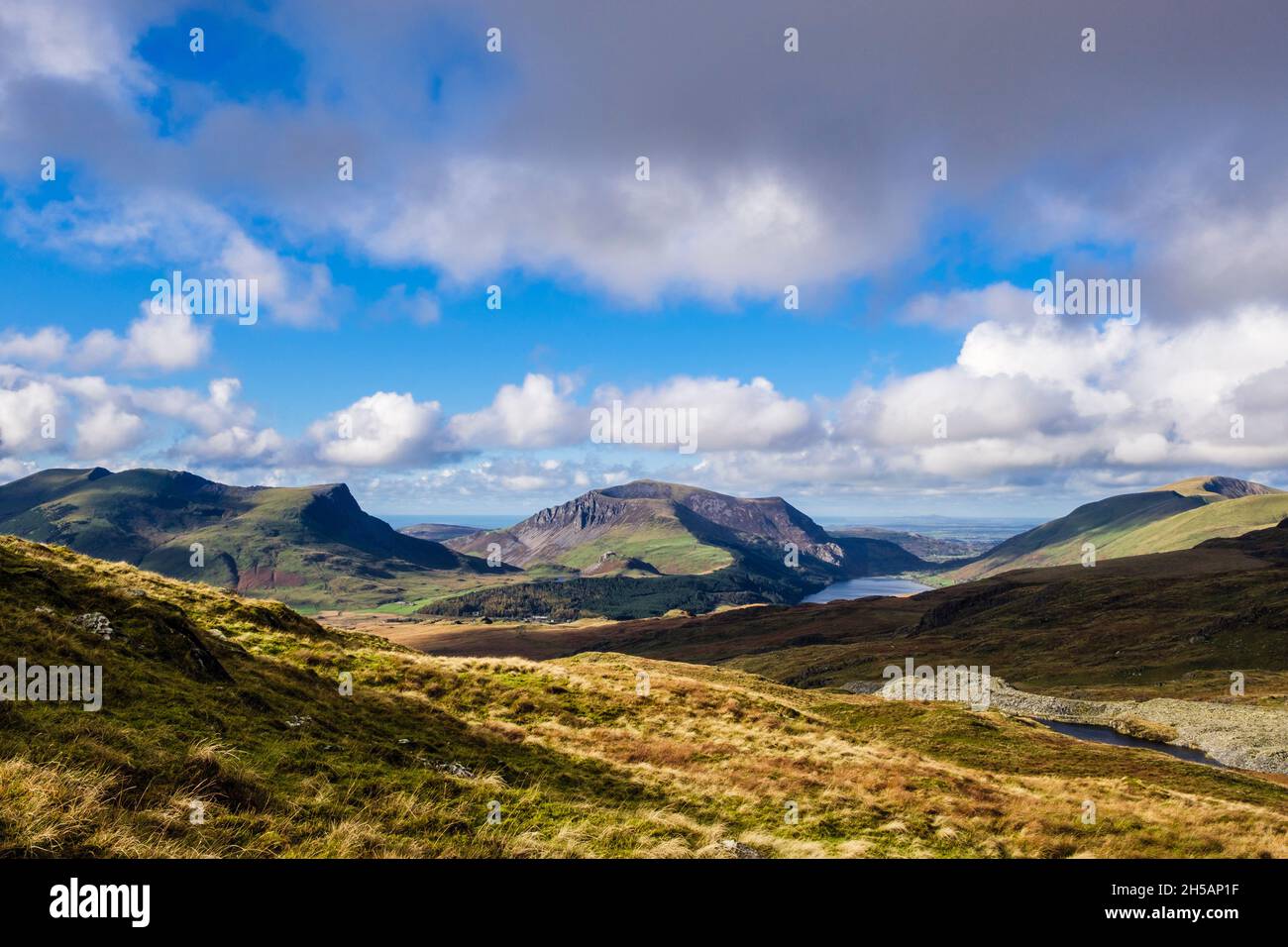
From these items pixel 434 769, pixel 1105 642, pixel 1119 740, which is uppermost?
pixel 434 769

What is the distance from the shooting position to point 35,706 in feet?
44.1

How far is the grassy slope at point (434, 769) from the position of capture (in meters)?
11.1

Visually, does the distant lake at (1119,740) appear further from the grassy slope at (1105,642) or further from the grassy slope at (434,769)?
the grassy slope at (434,769)

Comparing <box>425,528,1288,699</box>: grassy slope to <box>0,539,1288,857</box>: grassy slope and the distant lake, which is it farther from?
<box>0,539,1288,857</box>: grassy slope

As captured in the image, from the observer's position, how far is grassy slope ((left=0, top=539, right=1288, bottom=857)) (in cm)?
1109

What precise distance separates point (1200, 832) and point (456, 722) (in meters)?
30.6

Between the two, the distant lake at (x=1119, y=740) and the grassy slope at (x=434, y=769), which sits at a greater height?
the grassy slope at (x=434, y=769)

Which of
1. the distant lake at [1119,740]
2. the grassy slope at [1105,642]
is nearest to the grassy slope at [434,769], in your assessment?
the distant lake at [1119,740]

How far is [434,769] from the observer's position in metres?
17.7

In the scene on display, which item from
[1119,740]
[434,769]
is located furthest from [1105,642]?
[434,769]

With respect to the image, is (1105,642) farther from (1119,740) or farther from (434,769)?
(434,769)

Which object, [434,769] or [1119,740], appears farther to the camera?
[1119,740]
